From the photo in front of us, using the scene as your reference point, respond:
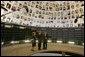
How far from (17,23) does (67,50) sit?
5.26 feet

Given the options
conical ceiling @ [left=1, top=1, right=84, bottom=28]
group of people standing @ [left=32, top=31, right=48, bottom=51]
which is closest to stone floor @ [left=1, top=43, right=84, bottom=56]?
group of people standing @ [left=32, top=31, right=48, bottom=51]

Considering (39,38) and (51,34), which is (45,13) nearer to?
(51,34)

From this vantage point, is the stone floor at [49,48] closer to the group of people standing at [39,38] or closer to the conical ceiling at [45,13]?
the group of people standing at [39,38]

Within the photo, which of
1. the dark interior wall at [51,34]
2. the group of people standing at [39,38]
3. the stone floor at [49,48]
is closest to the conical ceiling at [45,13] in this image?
the dark interior wall at [51,34]

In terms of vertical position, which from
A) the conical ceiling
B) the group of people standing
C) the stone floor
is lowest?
the stone floor

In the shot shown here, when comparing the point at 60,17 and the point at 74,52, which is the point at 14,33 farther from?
the point at 74,52

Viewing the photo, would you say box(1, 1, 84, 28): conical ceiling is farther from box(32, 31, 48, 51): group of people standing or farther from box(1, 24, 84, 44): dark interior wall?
box(32, 31, 48, 51): group of people standing

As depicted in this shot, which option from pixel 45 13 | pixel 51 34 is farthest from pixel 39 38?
pixel 45 13

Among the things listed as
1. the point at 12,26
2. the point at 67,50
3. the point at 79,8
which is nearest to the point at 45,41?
the point at 67,50

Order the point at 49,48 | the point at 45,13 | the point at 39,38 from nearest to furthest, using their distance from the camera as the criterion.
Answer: the point at 39,38, the point at 49,48, the point at 45,13

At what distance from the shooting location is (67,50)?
201 inches

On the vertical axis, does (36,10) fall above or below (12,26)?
above

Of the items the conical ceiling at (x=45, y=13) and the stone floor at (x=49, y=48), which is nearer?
the stone floor at (x=49, y=48)

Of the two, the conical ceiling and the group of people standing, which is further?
the conical ceiling
